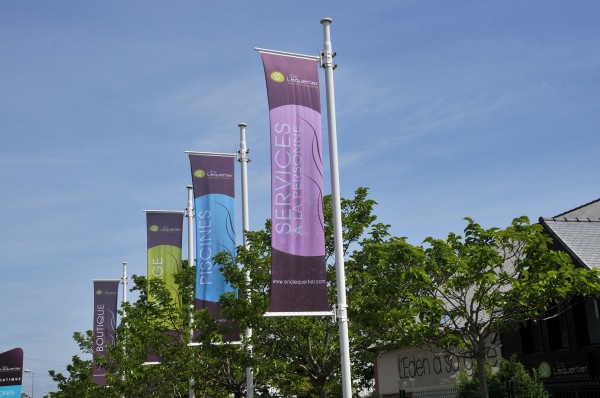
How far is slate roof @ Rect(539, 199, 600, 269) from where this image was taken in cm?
2859

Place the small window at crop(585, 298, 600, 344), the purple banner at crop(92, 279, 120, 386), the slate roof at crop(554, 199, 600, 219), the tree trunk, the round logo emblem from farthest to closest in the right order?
the purple banner at crop(92, 279, 120, 386)
the slate roof at crop(554, 199, 600, 219)
the small window at crop(585, 298, 600, 344)
the tree trunk
the round logo emblem

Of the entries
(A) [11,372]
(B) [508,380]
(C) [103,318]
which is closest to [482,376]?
(B) [508,380]

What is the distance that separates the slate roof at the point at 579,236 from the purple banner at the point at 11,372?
42574 millimetres

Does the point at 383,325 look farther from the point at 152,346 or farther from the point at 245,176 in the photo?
the point at 152,346

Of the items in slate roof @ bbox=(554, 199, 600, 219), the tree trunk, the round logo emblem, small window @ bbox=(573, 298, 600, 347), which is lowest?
the tree trunk

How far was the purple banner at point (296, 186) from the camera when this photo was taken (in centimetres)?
1748

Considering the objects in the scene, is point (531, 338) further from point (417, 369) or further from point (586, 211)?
point (417, 369)

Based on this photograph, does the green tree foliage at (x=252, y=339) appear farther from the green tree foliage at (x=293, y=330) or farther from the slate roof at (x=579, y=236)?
the slate roof at (x=579, y=236)

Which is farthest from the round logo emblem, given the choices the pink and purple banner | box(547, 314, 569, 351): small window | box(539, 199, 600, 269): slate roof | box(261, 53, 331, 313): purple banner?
box(547, 314, 569, 351): small window

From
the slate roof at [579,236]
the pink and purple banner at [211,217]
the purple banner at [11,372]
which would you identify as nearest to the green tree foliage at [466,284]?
the pink and purple banner at [211,217]

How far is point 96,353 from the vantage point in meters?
47.6

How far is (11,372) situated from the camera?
6059cm

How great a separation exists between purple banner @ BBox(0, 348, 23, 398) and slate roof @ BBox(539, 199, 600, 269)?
140 feet

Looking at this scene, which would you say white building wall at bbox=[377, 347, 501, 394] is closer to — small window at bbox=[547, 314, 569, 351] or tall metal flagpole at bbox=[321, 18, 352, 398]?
small window at bbox=[547, 314, 569, 351]
